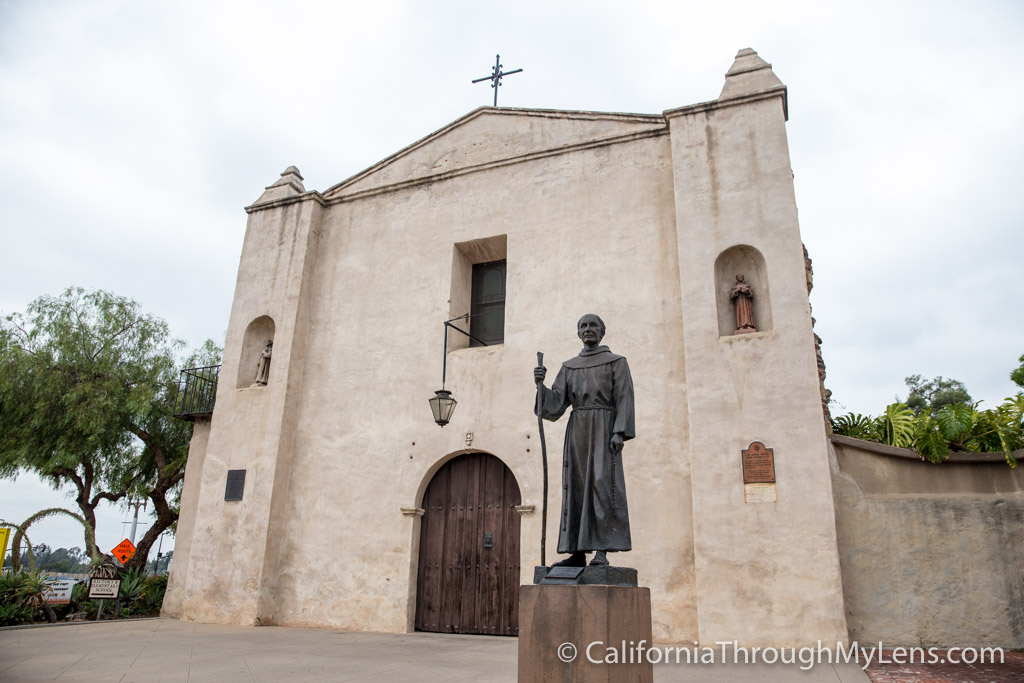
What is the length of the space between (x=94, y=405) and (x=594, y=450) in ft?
42.6

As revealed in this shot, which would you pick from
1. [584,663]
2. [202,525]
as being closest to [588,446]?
[584,663]

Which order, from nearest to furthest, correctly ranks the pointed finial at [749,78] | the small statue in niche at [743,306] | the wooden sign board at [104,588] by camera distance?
the small statue in niche at [743,306] → the pointed finial at [749,78] → the wooden sign board at [104,588]

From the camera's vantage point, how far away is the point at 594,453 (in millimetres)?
4695

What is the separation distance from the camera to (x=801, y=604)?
7289mm

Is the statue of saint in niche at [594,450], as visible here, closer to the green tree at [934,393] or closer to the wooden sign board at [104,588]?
the wooden sign board at [104,588]

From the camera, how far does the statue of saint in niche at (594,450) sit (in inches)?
179

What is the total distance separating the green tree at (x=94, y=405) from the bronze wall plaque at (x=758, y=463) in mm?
11756

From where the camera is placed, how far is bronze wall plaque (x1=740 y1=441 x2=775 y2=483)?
781 cm

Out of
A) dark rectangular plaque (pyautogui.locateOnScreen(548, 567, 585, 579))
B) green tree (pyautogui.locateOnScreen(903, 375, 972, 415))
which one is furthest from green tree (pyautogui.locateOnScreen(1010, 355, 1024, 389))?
dark rectangular plaque (pyautogui.locateOnScreen(548, 567, 585, 579))

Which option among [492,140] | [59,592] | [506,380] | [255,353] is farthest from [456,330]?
[59,592]

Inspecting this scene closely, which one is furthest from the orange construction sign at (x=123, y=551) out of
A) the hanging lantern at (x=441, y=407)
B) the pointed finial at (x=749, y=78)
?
the pointed finial at (x=749, y=78)

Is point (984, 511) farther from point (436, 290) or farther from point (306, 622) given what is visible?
point (306, 622)

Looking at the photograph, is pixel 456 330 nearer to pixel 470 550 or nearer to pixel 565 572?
pixel 470 550

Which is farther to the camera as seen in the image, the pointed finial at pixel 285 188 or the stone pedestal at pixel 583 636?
the pointed finial at pixel 285 188
